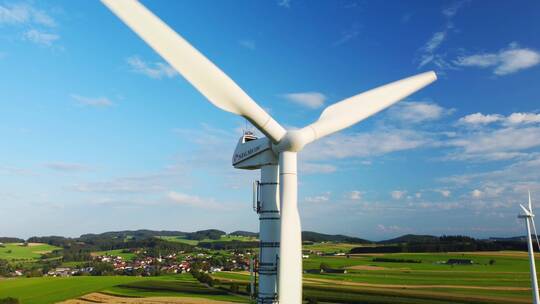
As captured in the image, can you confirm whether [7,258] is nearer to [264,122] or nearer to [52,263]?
[52,263]

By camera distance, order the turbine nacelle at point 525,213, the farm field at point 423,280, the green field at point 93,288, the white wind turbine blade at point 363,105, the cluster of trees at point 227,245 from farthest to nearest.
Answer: the cluster of trees at point 227,245 → the green field at point 93,288 → the farm field at point 423,280 → the turbine nacelle at point 525,213 → the white wind turbine blade at point 363,105

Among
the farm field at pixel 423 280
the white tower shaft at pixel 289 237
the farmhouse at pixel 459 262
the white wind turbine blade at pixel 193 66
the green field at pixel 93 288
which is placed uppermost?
the white wind turbine blade at pixel 193 66

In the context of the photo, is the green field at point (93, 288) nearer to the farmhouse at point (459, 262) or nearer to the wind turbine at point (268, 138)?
the wind turbine at point (268, 138)

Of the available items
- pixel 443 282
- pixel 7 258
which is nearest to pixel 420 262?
pixel 443 282

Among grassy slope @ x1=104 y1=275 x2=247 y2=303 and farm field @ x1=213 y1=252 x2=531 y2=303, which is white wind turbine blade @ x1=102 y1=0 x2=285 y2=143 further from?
grassy slope @ x1=104 y1=275 x2=247 y2=303

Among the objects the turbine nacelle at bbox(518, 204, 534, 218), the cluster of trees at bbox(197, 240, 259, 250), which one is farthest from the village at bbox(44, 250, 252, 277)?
the turbine nacelle at bbox(518, 204, 534, 218)

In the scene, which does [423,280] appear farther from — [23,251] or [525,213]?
[23,251]

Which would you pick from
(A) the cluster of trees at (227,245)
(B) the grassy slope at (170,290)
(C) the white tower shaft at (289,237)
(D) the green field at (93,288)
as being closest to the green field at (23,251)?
(A) the cluster of trees at (227,245)

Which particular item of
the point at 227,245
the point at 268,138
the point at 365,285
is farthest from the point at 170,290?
the point at 227,245
